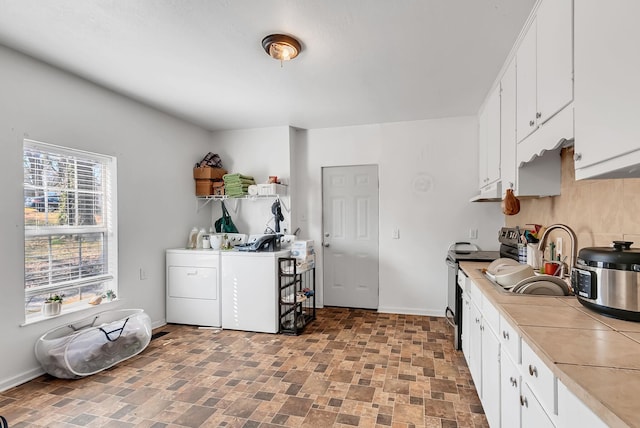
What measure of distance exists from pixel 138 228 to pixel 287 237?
1713 mm

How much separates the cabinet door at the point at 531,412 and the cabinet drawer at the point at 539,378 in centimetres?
3

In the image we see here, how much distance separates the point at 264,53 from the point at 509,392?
254cm

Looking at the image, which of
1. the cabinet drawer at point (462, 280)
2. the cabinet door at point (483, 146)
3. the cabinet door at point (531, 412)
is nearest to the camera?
the cabinet door at point (531, 412)

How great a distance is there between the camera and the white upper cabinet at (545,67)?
58.3 inches

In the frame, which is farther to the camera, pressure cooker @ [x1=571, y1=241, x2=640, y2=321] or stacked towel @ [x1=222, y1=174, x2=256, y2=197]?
stacked towel @ [x1=222, y1=174, x2=256, y2=197]

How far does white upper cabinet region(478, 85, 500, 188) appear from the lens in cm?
286

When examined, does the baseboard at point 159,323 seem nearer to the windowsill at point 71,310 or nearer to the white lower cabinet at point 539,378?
the windowsill at point 71,310

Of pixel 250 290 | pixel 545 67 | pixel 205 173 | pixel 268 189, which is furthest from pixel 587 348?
pixel 205 173

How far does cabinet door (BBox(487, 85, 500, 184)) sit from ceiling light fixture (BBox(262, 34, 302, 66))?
1793 mm

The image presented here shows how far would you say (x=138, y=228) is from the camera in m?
3.52

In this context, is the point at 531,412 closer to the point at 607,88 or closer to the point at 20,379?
the point at 607,88

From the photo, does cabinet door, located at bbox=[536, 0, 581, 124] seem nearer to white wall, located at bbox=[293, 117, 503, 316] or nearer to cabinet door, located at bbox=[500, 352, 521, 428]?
cabinet door, located at bbox=[500, 352, 521, 428]

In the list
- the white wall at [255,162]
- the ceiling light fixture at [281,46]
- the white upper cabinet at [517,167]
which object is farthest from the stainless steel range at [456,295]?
the ceiling light fixture at [281,46]

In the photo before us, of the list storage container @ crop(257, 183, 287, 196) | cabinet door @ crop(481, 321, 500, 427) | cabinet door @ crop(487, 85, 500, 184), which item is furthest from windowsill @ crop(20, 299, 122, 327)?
cabinet door @ crop(487, 85, 500, 184)
